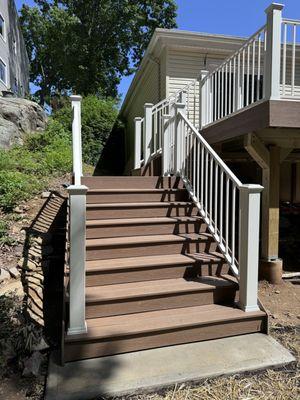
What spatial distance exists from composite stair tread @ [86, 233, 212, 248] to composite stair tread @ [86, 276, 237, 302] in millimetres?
477

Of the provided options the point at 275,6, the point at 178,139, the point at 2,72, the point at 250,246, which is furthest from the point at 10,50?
the point at 250,246

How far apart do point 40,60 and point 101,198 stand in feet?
81.1

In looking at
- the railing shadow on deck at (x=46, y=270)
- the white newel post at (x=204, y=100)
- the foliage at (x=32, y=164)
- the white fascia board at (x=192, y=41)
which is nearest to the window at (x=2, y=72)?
the foliage at (x=32, y=164)

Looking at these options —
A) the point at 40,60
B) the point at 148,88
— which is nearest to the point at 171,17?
the point at 40,60

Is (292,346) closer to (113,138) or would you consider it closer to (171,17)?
(113,138)

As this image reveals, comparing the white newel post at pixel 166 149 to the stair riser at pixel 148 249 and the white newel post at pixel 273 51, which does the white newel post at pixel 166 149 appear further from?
the white newel post at pixel 273 51

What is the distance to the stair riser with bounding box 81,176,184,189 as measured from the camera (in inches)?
190

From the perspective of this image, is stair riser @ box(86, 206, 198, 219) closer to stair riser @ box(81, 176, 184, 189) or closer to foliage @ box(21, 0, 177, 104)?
stair riser @ box(81, 176, 184, 189)

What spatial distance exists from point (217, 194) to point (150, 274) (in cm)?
121

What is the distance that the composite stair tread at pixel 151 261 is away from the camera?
332 cm

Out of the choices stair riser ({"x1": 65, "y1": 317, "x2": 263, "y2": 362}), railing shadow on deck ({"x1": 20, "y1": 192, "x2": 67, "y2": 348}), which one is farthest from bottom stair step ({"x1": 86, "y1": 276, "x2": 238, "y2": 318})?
railing shadow on deck ({"x1": 20, "y1": 192, "x2": 67, "y2": 348})

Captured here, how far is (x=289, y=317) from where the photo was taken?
3.54 metres

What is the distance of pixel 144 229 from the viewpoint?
4.02m

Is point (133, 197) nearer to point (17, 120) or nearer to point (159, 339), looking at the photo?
point (159, 339)
